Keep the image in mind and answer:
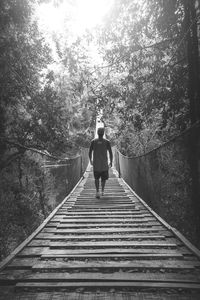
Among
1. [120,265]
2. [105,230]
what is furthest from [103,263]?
[105,230]

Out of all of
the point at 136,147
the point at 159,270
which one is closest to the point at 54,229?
the point at 159,270

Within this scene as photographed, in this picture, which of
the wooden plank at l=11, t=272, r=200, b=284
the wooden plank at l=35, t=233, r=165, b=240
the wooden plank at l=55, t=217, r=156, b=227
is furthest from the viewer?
the wooden plank at l=55, t=217, r=156, b=227

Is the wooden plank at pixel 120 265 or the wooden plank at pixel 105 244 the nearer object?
the wooden plank at pixel 120 265

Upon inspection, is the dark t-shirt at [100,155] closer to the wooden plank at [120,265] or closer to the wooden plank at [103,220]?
the wooden plank at [103,220]

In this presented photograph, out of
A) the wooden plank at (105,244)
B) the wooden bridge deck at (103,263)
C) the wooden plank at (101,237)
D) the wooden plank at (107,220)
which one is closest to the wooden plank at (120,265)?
the wooden bridge deck at (103,263)

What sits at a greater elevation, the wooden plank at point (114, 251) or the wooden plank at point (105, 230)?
the wooden plank at point (105, 230)

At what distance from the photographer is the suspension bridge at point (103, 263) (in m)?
1.92

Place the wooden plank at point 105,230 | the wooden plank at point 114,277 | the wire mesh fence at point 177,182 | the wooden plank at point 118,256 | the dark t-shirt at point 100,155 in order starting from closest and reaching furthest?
the wooden plank at point 114,277 < the wooden plank at point 118,256 < the wire mesh fence at point 177,182 < the wooden plank at point 105,230 < the dark t-shirt at point 100,155

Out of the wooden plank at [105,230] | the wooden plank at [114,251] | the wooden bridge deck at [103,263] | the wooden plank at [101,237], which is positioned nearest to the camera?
the wooden bridge deck at [103,263]

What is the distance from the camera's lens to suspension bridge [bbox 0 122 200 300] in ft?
6.30

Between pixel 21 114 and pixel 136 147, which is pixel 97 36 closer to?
pixel 21 114

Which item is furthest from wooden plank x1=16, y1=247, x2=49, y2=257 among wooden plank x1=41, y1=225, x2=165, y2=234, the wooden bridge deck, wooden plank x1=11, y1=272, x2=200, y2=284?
wooden plank x1=41, y1=225, x2=165, y2=234

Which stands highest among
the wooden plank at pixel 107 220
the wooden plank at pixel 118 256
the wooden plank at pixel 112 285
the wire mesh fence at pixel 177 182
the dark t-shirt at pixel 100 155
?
the dark t-shirt at pixel 100 155

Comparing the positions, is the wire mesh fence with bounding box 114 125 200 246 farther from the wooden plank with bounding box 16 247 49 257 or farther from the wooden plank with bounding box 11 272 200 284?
the wooden plank with bounding box 16 247 49 257
